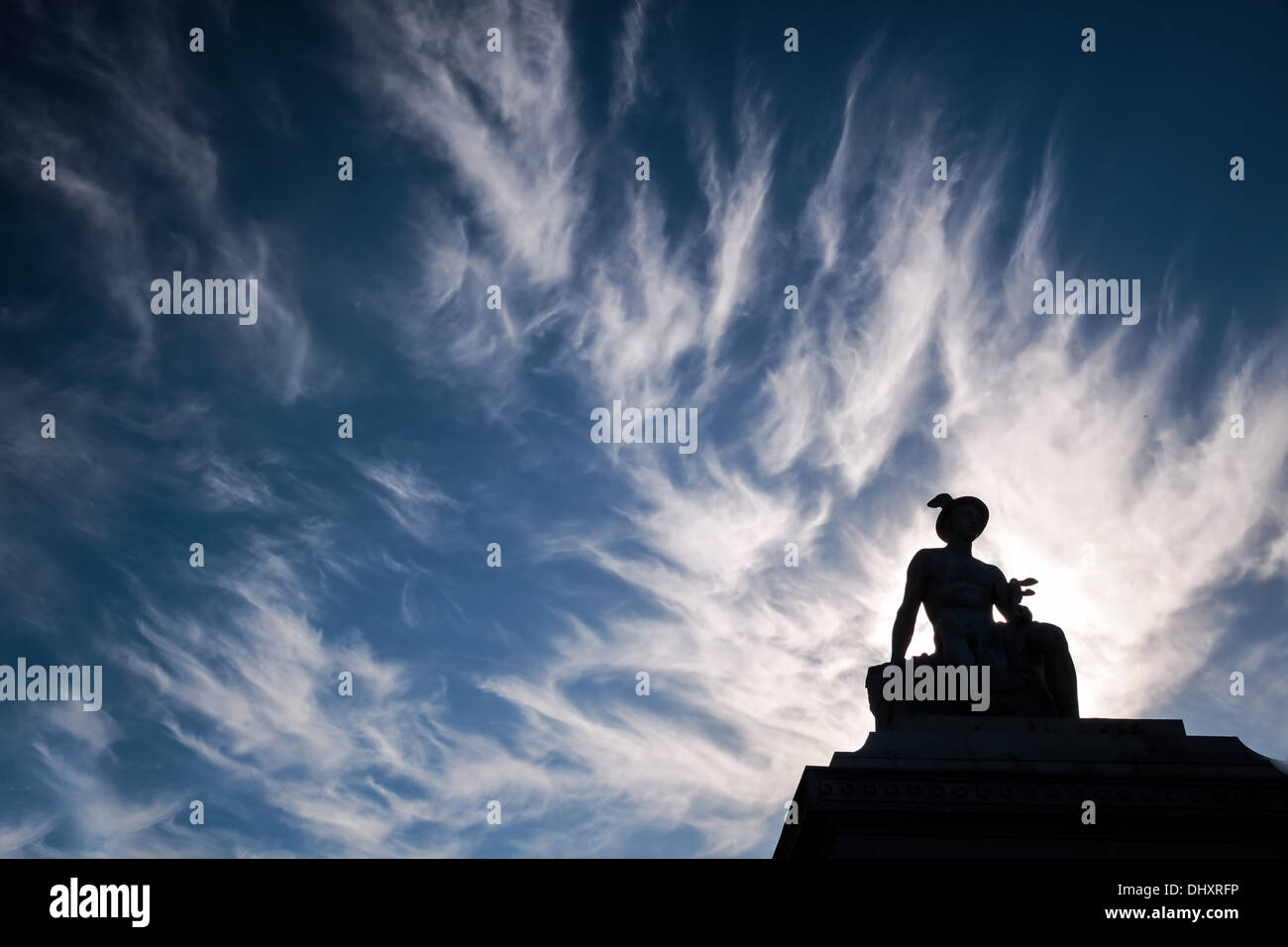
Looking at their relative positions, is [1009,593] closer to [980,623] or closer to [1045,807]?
[980,623]

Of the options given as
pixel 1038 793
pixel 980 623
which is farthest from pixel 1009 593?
pixel 1038 793

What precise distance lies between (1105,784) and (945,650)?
11.2ft

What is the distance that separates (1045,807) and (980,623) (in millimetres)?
3897

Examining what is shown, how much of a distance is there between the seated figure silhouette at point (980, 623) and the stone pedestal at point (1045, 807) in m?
1.90

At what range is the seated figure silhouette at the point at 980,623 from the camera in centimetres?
1936

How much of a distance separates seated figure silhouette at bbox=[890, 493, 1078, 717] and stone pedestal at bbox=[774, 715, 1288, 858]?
6.24ft

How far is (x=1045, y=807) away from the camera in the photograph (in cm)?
1694

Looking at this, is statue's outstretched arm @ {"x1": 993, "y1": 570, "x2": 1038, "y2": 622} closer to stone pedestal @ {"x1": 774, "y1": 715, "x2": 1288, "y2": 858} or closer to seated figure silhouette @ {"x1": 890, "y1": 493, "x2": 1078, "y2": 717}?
seated figure silhouette @ {"x1": 890, "y1": 493, "x2": 1078, "y2": 717}

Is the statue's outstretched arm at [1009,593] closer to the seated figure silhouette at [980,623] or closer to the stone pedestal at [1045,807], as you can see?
the seated figure silhouette at [980,623]

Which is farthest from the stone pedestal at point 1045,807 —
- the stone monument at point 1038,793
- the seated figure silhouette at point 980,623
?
the seated figure silhouette at point 980,623
